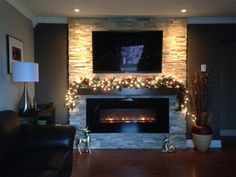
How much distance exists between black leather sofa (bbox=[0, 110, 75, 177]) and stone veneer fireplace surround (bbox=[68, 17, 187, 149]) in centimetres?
187

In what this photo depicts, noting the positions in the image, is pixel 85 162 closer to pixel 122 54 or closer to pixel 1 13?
pixel 122 54

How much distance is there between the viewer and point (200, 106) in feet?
16.7

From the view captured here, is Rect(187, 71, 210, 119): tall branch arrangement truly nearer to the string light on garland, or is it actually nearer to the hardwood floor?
the string light on garland

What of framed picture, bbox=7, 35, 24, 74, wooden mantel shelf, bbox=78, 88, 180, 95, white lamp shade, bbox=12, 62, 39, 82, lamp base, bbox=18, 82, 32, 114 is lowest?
lamp base, bbox=18, 82, 32, 114

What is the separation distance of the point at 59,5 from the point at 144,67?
1.84 meters

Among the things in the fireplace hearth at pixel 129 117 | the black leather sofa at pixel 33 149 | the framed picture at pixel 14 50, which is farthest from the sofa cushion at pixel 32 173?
the fireplace hearth at pixel 129 117

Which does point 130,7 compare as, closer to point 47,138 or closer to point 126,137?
point 126,137

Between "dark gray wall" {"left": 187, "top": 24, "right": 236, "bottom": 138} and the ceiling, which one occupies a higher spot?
the ceiling

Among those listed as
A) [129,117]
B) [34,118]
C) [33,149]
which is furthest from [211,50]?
[33,149]

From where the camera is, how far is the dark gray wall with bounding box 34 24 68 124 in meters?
5.20

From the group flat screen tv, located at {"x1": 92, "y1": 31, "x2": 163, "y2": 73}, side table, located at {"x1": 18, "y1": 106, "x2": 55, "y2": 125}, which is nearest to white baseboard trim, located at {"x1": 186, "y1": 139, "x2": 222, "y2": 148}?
flat screen tv, located at {"x1": 92, "y1": 31, "x2": 163, "y2": 73}

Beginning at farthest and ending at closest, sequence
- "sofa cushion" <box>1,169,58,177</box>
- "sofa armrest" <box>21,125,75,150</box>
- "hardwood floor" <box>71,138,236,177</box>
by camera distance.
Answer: "hardwood floor" <box>71,138,236,177</box>
"sofa armrest" <box>21,125,75,150</box>
"sofa cushion" <box>1,169,58,177</box>

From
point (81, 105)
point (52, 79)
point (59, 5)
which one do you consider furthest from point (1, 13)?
point (81, 105)

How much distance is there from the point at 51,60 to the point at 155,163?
2614mm
